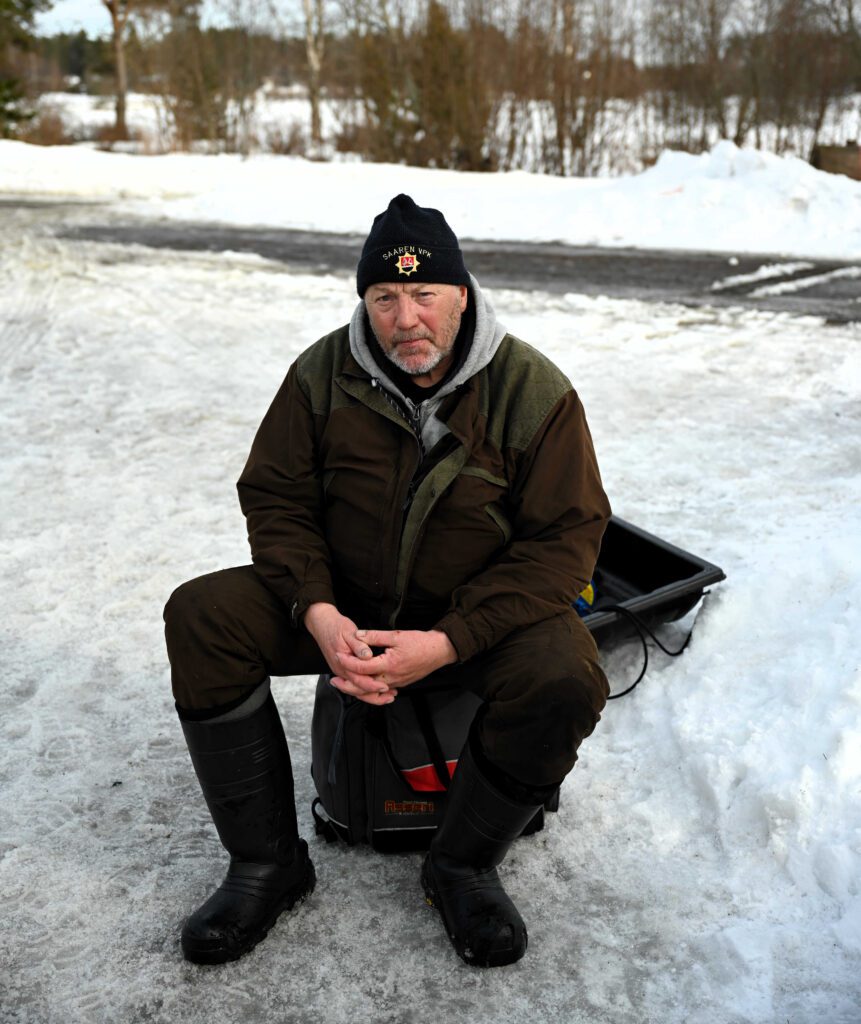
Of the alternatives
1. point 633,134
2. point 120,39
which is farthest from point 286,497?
point 120,39

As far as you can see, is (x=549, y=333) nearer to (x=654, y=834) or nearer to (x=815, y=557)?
(x=815, y=557)

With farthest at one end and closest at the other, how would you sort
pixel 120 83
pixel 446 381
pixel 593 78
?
1. pixel 120 83
2. pixel 593 78
3. pixel 446 381

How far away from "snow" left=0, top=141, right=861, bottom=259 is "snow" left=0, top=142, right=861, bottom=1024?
5290 mm

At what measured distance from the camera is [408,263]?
235cm

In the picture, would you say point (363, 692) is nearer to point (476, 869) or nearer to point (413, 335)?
point (476, 869)

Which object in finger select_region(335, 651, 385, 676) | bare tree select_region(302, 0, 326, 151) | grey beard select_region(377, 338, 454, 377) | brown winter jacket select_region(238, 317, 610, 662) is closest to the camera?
finger select_region(335, 651, 385, 676)

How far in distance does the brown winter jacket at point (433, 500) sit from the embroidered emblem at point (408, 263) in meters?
0.25

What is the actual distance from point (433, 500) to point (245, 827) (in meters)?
0.83

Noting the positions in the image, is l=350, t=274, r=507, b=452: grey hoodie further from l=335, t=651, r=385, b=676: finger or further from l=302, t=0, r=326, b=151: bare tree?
l=302, t=0, r=326, b=151: bare tree

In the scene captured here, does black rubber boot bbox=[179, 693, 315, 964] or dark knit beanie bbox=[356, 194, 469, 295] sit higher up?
dark knit beanie bbox=[356, 194, 469, 295]

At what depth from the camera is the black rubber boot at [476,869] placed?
221cm

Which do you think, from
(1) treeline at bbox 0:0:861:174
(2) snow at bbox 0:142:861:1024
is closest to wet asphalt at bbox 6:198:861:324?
(2) snow at bbox 0:142:861:1024

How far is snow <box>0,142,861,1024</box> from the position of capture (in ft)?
7.16

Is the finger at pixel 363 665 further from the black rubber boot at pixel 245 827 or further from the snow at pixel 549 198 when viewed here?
the snow at pixel 549 198
